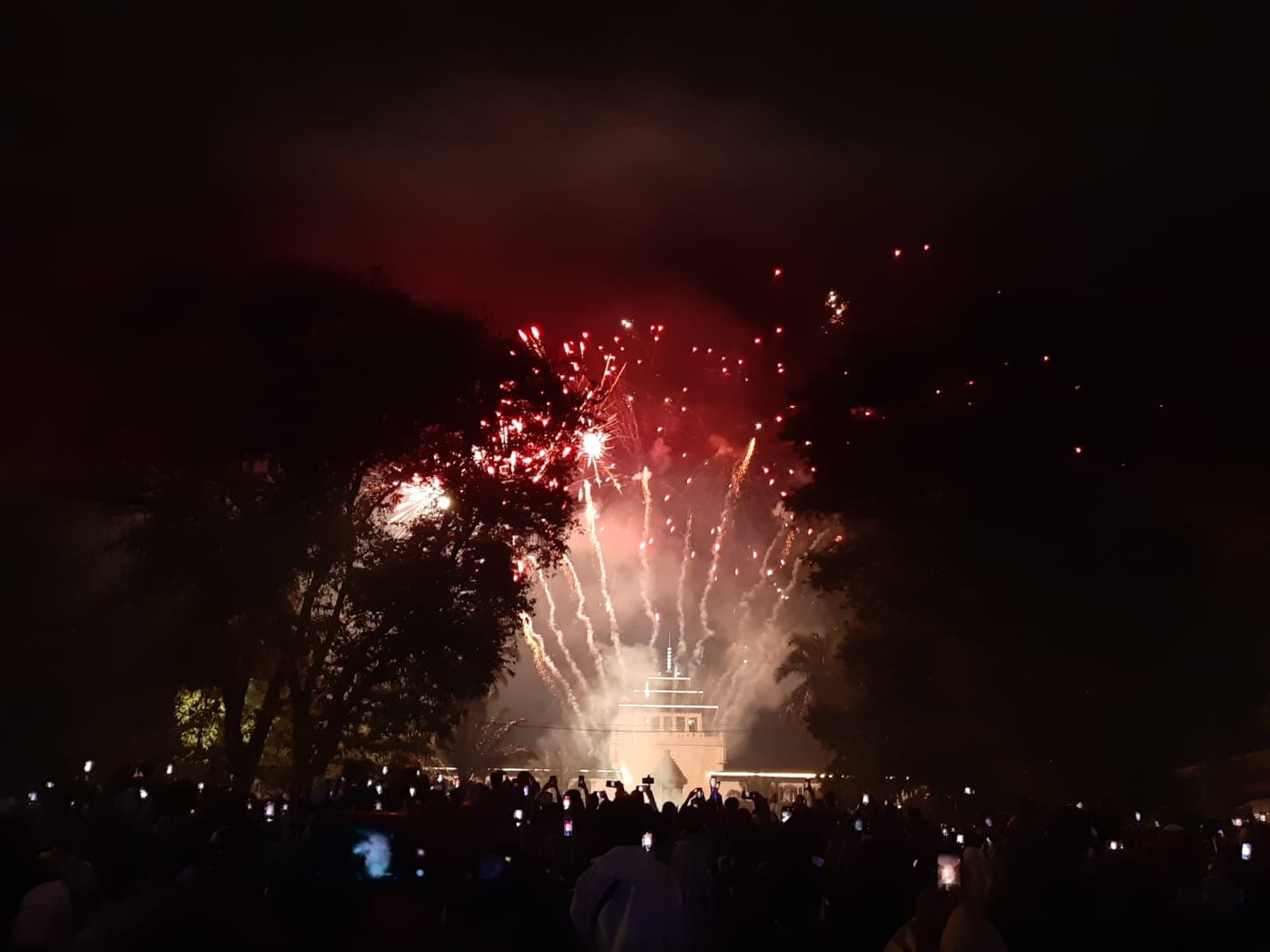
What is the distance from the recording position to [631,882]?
7.22 meters

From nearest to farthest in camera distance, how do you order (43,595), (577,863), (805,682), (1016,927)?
(1016,927)
(577,863)
(43,595)
(805,682)

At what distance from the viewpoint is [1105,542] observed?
101 ft

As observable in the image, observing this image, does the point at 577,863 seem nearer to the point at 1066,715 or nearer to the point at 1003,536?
the point at 1003,536

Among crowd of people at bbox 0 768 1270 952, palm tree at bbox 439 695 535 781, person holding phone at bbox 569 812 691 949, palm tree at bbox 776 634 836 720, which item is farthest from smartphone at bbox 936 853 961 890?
palm tree at bbox 439 695 535 781

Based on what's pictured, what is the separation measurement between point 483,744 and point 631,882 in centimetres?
9267

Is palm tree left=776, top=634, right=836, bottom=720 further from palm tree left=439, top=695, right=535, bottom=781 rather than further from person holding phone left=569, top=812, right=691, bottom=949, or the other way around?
person holding phone left=569, top=812, right=691, bottom=949

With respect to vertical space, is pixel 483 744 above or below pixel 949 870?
above

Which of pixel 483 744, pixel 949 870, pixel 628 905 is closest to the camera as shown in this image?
pixel 628 905

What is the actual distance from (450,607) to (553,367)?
7915 mm

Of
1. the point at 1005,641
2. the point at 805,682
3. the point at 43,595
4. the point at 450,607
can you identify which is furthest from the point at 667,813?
the point at 805,682

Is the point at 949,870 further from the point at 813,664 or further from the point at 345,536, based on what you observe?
the point at 813,664

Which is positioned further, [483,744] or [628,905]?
[483,744]

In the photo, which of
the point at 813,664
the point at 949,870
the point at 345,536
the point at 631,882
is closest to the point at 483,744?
the point at 813,664

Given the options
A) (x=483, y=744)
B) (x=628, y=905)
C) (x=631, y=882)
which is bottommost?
(x=628, y=905)
